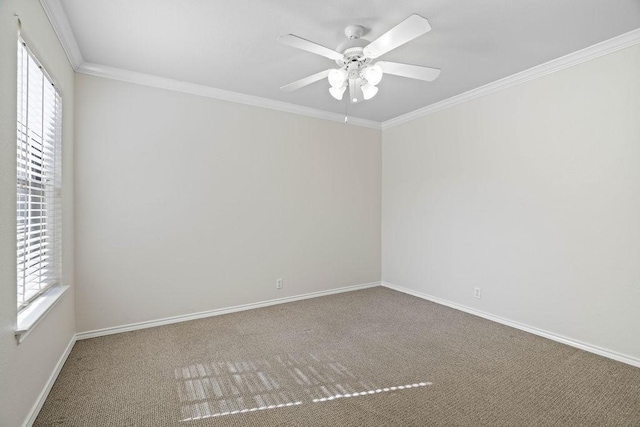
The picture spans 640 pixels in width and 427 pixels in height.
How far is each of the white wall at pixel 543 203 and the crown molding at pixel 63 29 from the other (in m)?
3.74

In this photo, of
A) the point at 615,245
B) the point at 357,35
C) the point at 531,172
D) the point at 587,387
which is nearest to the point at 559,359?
the point at 587,387

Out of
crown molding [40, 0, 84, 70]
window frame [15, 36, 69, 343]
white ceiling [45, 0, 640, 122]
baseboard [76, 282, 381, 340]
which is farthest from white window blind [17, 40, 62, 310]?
baseboard [76, 282, 381, 340]

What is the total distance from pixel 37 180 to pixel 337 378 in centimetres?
247

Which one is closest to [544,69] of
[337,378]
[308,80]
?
[308,80]

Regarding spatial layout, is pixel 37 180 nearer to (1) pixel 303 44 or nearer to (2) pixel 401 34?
(1) pixel 303 44

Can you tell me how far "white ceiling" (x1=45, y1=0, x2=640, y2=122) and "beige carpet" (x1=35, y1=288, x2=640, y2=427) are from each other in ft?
8.34

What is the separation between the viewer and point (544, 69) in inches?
115

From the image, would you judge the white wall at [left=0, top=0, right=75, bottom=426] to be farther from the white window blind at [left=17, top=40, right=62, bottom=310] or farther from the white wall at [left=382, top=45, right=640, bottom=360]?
the white wall at [left=382, top=45, right=640, bottom=360]

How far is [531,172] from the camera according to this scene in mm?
3066

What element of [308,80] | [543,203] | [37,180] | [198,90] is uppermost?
[198,90]

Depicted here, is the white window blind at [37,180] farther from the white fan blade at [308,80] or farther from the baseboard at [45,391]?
the white fan blade at [308,80]

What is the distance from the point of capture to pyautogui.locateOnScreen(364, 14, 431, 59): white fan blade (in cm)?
169

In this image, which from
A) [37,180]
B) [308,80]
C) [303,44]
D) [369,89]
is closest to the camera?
[303,44]

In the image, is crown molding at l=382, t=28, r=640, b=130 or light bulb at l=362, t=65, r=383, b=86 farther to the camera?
crown molding at l=382, t=28, r=640, b=130
